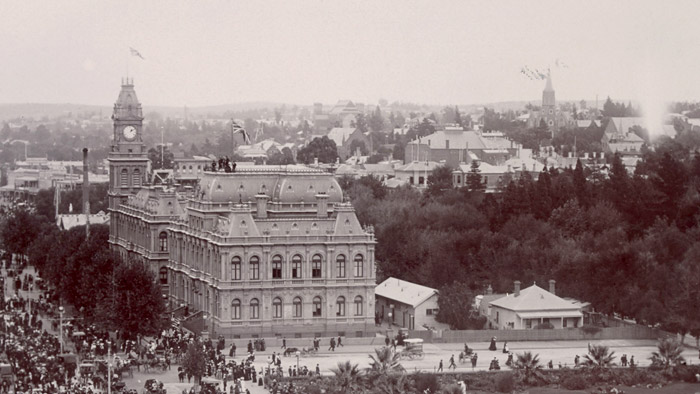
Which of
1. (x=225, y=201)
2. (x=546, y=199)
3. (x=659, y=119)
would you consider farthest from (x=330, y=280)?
(x=659, y=119)

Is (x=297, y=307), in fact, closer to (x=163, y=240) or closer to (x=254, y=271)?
(x=254, y=271)

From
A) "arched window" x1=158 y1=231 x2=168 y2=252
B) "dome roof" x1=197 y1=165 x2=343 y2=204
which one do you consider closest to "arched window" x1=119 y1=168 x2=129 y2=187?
"arched window" x1=158 y1=231 x2=168 y2=252

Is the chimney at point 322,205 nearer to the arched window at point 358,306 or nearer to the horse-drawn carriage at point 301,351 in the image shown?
the arched window at point 358,306

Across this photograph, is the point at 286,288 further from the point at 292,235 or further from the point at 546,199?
the point at 546,199

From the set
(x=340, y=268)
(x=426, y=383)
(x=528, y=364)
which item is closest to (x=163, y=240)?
(x=340, y=268)

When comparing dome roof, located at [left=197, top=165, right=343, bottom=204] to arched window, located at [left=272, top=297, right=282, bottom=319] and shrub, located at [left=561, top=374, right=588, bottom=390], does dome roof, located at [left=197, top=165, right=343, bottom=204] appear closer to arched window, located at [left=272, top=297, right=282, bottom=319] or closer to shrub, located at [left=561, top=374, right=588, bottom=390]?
arched window, located at [left=272, top=297, right=282, bottom=319]

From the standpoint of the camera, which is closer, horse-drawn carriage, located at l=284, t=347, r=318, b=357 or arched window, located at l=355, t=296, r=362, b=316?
horse-drawn carriage, located at l=284, t=347, r=318, b=357

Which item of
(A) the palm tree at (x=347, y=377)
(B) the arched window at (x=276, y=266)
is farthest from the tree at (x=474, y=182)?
(A) the palm tree at (x=347, y=377)
